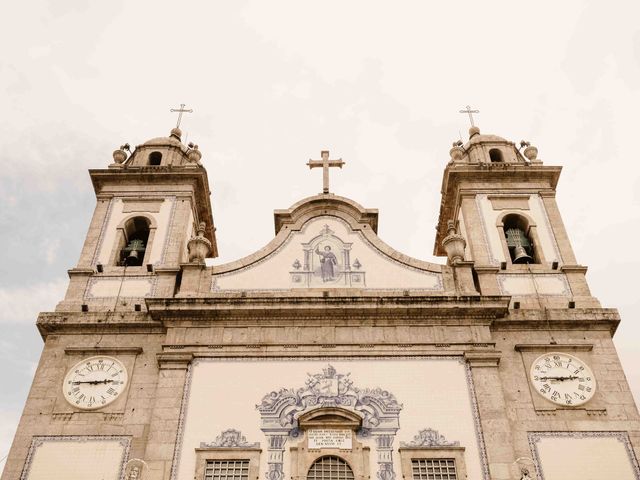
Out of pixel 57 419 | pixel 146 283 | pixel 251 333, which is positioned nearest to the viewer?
pixel 57 419

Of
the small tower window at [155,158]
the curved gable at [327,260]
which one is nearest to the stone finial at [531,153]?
the curved gable at [327,260]

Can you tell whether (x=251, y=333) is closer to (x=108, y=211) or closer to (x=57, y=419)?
(x=57, y=419)

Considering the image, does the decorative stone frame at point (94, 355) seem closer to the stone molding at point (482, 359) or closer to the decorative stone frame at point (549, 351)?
the stone molding at point (482, 359)

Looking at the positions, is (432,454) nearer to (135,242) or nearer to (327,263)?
(327,263)

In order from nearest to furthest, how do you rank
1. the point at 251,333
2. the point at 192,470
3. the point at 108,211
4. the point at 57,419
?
the point at 192,470 → the point at 57,419 → the point at 251,333 → the point at 108,211

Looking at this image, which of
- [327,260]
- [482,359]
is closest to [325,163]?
[327,260]

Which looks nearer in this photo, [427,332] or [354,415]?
[354,415]

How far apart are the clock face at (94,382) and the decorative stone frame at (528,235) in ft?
27.4

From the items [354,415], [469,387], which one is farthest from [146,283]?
[469,387]

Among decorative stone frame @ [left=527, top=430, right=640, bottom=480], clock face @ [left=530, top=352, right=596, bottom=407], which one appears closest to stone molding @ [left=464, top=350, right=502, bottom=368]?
clock face @ [left=530, top=352, right=596, bottom=407]

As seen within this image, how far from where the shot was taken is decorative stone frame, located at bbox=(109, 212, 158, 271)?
54.5 ft

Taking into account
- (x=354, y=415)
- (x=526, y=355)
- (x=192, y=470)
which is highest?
(x=526, y=355)

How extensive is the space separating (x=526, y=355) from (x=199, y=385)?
6114mm

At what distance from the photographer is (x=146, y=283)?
15953mm
